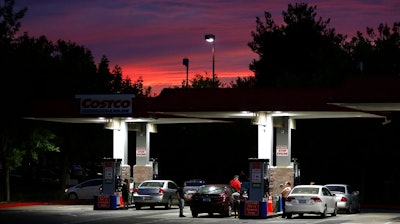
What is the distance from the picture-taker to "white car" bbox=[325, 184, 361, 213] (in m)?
43.4

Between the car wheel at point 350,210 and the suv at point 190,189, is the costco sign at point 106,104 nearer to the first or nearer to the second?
the suv at point 190,189

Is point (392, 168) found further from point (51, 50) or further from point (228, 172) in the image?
point (51, 50)

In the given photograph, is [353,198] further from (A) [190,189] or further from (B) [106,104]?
(B) [106,104]

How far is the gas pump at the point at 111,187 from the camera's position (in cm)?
4644

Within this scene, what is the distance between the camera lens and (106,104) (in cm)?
4756

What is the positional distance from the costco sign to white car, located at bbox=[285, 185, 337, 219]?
11.3 meters

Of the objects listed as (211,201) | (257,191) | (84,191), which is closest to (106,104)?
(211,201)

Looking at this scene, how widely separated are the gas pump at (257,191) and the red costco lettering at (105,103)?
9.52m

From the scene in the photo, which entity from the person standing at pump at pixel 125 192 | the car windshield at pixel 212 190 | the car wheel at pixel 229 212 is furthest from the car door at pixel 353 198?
the person standing at pump at pixel 125 192

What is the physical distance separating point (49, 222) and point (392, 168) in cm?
3317

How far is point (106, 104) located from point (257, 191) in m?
10.8

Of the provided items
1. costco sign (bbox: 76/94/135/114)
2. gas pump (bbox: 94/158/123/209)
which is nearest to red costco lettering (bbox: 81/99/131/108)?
costco sign (bbox: 76/94/135/114)

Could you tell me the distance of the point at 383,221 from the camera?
36.7 metres

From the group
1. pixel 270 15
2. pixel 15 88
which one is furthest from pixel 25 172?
pixel 15 88
